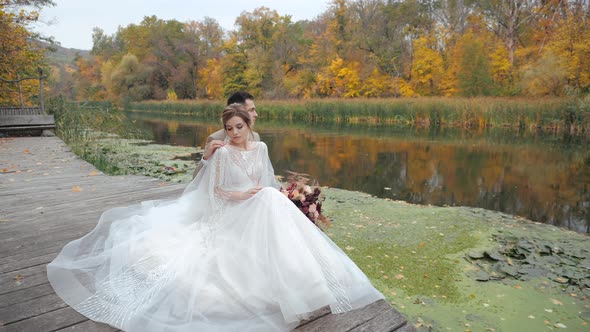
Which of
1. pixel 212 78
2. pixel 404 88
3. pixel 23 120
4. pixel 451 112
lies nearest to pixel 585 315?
pixel 23 120

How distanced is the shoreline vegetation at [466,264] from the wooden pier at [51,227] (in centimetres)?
107

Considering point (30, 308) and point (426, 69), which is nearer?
point (30, 308)

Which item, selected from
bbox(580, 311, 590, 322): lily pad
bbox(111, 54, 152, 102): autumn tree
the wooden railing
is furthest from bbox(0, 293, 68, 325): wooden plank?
bbox(111, 54, 152, 102): autumn tree

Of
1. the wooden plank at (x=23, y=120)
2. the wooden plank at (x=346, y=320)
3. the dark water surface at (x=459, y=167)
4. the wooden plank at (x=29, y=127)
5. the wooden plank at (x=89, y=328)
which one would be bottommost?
the dark water surface at (x=459, y=167)

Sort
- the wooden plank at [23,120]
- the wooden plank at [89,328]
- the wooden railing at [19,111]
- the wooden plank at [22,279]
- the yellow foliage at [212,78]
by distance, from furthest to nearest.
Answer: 1. the yellow foliage at [212,78]
2. the wooden railing at [19,111]
3. the wooden plank at [23,120]
4. the wooden plank at [22,279]
5. the wooden plank at [89,328]

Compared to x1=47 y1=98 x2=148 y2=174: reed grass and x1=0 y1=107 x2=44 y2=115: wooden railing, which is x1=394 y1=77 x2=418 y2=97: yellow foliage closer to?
x1=47 y1=98 x2=148 y2=174: reed grass

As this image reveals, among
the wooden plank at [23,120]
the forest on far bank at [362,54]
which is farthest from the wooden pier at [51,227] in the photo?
the forest on far bank at [362,54]

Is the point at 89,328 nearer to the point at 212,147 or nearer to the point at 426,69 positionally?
the point at 212,147

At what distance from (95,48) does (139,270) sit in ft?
255

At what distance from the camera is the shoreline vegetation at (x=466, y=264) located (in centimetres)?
279

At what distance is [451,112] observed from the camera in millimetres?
19016

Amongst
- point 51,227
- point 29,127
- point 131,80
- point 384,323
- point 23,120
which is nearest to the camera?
point 384,323

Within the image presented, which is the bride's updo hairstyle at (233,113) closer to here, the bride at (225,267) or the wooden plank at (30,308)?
the bride at (225,267)

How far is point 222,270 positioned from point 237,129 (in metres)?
0.92
